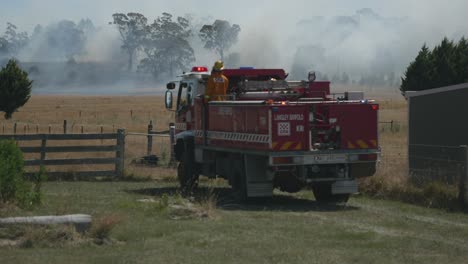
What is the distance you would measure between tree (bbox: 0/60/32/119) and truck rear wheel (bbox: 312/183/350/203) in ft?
145

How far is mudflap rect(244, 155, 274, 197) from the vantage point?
17484 mm

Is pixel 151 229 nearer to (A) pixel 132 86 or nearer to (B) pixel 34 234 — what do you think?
(B) pixel 34 234

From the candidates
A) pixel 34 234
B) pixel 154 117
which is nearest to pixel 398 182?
pixel 34 234

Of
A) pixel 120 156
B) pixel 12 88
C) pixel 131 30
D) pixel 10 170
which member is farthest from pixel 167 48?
pixel 10 170

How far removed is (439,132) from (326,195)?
455 centimetres

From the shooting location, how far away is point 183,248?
434 inches

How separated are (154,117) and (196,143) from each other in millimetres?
46549

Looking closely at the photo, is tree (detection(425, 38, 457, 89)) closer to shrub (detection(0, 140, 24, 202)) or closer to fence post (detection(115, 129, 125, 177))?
fence post (detection(115, 129, 125, 177))

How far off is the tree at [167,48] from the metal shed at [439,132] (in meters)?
109

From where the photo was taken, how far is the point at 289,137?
16.6 m

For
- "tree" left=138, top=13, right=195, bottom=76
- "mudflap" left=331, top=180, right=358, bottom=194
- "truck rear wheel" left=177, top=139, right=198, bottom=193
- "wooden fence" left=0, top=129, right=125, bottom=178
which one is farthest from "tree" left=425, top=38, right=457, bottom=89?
"tree" left=138, top=13, right=195, bottom=76

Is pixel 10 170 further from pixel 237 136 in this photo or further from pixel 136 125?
pixel 136 125

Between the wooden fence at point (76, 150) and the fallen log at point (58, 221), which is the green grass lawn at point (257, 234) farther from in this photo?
the wooden fence at point (76, 150)

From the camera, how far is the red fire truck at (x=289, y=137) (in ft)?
54.7
